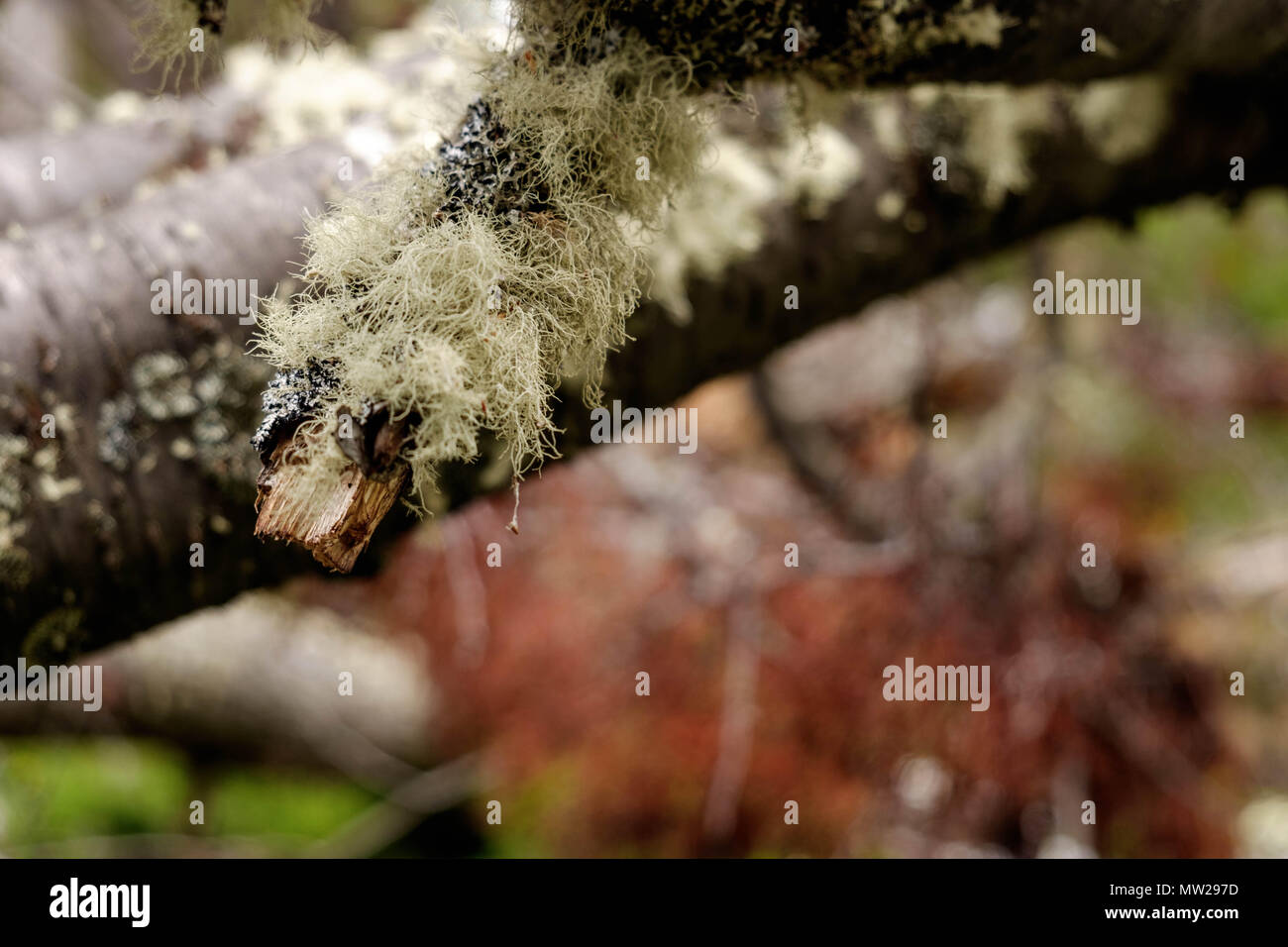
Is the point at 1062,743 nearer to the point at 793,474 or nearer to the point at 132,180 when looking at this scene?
A: the point at 793,474

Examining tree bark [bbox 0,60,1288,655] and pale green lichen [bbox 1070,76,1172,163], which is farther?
pale green lichen [bbox 1070,76,1172,163]

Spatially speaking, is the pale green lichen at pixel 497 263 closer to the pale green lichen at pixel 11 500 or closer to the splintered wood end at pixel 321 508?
the splintered wood end at pixel 321 508

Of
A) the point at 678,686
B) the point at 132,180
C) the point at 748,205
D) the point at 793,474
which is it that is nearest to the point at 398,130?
the point at 748,205

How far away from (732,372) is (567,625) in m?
0.69

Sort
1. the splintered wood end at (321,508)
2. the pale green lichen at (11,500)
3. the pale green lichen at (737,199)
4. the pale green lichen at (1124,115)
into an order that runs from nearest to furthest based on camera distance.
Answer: the splintered wood end at (321,508)
the pale green lichen at (11,500)
the pale green lichen at (737,199)
the pale green lichen at (1124,115)

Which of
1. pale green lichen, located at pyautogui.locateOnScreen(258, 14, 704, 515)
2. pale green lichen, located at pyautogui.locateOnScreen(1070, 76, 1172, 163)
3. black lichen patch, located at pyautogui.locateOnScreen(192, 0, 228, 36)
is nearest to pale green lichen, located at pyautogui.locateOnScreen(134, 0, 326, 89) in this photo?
black lichen patch, located at pyautogui.locateOnScreen(192, 0, 228, 36)

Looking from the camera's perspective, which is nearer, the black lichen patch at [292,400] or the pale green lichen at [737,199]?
the black lichen patch at [292,400]

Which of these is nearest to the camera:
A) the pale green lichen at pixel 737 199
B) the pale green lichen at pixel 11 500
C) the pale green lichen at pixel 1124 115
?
the pale green lichen at pixel 11 500

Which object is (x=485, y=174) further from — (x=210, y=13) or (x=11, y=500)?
(x=11, y=500)

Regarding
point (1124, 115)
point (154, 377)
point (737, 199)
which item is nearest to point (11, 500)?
point (154, 377)

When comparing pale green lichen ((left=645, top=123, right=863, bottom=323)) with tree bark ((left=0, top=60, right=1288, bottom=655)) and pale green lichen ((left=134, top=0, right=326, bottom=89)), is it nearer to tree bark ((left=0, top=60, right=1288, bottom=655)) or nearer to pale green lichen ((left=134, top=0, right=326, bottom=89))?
tree bark ((left=0, top=60, right=1288, bottom=655))

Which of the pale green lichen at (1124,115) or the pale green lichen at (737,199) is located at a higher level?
the pale green lichen at (1124,115)

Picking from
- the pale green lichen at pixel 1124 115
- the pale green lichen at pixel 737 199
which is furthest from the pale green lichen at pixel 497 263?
the pale green lichen at pixel 1124 115

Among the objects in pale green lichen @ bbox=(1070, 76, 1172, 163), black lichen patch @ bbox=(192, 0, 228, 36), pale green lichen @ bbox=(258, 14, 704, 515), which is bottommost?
pale green lichen @ bbox=(258, 14, 704, 515)
